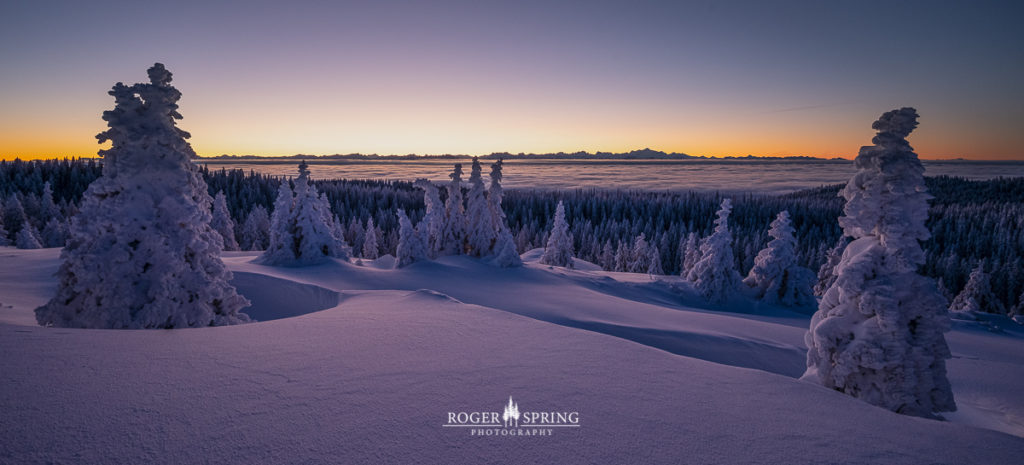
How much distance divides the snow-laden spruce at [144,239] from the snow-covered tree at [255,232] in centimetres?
5948

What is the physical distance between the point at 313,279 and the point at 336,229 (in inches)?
1009

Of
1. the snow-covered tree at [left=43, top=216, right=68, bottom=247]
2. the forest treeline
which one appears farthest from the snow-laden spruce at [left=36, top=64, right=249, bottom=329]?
the snow-covered tree at [left=43, top=216, right=68, bottom=247]

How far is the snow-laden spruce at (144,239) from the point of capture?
21.7 ft

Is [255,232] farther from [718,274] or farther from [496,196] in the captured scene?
[718,274]

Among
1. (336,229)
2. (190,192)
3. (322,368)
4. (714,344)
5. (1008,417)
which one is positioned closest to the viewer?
(322,368)

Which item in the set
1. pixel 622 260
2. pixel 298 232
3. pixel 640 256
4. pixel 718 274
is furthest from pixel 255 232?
pixel 718 274

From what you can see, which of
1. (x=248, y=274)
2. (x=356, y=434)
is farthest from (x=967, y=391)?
(x=248, y=274)

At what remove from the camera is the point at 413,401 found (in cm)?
364

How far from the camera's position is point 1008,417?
19.2 ft

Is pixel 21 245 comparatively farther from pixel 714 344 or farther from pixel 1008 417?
pixel 1008 417

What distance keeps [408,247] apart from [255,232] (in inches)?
1970

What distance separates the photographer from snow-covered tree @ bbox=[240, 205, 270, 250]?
199 ft

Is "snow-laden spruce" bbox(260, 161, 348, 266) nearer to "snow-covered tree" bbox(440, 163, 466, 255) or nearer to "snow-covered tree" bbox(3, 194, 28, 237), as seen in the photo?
"snow-covered tree" bbox(440, 163, 466, 255)

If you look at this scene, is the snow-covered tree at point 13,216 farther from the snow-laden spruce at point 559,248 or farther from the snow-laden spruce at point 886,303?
the snow-laden spruce at point 886,303
